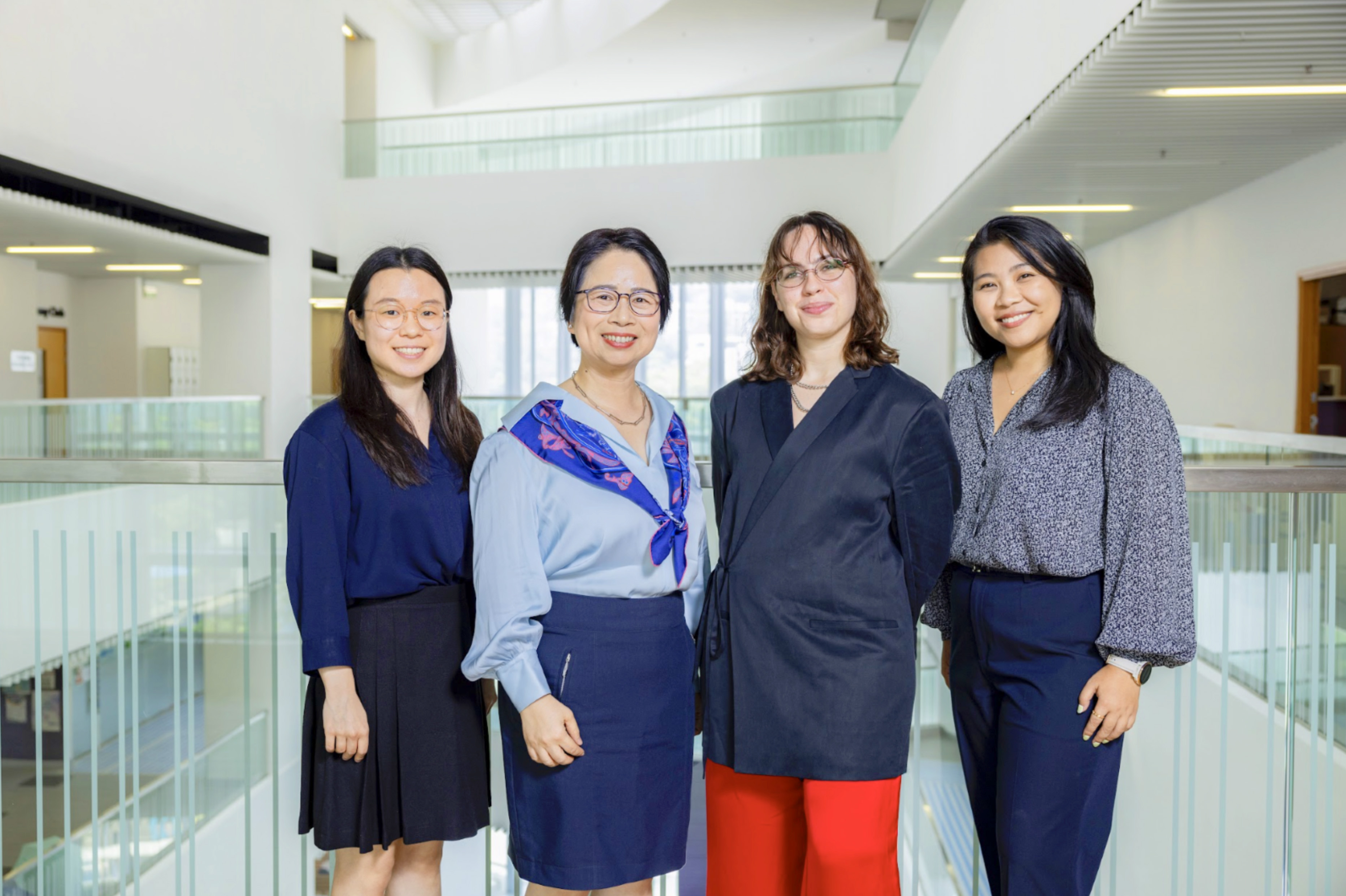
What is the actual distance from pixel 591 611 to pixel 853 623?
0.51m

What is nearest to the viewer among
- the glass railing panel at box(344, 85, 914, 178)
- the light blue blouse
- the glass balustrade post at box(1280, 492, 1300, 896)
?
the light blue blouse

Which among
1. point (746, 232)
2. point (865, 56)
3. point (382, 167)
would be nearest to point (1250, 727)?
point (746, 232)

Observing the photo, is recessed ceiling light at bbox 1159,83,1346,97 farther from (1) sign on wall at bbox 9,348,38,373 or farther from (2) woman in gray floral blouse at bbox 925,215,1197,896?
(1) sign on wall at bbox 9,348,38,373

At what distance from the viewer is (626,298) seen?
2.05m

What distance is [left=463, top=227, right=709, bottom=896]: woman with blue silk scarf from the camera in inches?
76.0

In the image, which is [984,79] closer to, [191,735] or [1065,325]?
[1065,325]

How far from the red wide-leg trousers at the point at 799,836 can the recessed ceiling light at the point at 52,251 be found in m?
12.8

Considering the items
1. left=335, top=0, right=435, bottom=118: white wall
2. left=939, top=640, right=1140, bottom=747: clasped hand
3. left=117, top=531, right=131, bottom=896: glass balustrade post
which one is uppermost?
left=335, top=0, right=435, bottom=118: white wall

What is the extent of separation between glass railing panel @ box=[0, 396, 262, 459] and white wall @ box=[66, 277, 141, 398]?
516cm

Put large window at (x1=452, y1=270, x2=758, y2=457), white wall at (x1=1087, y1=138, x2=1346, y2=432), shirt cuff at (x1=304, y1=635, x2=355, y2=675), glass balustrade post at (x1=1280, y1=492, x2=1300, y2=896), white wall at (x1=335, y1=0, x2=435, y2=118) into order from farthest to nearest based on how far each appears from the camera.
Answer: large window at (x1=452, y1=270, x2=758, y2=457) → white wall at (x1=335, y1=0, x2=435, y2=118) → white wall at (x1=1087, y1=138, x2=1346, y2=432) → glass balustrade post at (x1=1280, y1=492, x2=1300, y2=896) → shirt cuff at (x1=304, y1=635, x2=355, y2=675)

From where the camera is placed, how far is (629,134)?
1577 centimetres

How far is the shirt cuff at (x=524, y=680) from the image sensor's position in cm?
191

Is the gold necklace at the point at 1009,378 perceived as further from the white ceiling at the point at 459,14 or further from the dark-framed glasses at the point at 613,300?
the white ceiling at the point at 459,14

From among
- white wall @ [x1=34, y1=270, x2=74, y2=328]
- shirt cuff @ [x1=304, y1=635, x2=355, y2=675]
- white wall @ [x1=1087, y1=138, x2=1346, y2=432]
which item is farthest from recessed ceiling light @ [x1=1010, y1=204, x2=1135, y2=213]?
white wall @ [x1=34, y1=270, x2=74, y2=328]
